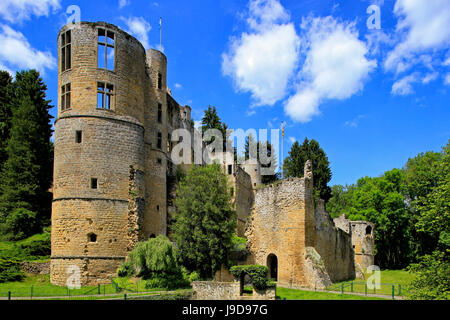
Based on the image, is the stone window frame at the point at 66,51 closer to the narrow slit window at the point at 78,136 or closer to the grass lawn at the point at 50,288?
the narrow slit window at the point at 78,136

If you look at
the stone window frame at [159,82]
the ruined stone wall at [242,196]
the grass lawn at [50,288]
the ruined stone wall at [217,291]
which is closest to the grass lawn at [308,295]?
the ruined stone wall at [217,291]

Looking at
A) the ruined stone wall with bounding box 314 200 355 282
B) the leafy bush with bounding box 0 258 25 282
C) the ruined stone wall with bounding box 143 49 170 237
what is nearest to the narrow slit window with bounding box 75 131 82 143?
the ruined stone wall with bounding box 143 49 170 237

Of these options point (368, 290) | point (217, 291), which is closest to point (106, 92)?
point (217, 291)

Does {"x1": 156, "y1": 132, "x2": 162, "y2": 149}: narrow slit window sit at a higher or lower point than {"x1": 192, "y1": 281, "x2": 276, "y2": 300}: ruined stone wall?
higher

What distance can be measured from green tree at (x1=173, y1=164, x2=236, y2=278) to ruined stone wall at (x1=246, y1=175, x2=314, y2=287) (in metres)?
2.94

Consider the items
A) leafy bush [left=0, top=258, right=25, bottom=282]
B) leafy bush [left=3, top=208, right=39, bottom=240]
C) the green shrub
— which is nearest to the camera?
leafy bush [left=0, top=258, right=25, bottom=282]

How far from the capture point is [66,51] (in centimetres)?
2981

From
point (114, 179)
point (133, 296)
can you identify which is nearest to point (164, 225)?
point (114, 179)

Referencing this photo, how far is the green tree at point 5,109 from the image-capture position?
39625mm

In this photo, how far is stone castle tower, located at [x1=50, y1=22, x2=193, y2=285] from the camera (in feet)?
89.6

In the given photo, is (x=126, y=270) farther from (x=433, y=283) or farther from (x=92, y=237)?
(x=433, y=283)

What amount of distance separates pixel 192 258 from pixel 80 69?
1525cm

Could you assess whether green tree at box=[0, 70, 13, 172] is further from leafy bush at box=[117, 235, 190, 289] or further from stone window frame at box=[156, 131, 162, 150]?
leafy bush at box=[117, 235, 190, 289]

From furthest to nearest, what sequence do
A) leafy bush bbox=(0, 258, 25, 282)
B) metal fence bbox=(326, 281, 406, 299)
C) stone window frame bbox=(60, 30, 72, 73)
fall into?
stone window frame bbox=(60, 30, 72, 73) < leafy bush bbox=(0, 258, 25, 282) < metal fence bbox=(326, 281, 406, 299)
